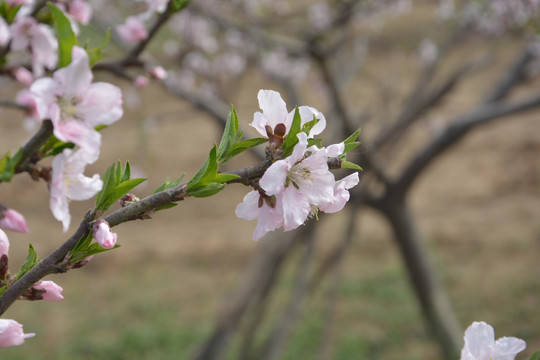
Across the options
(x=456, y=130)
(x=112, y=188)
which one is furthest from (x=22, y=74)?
(x=456, y=130)

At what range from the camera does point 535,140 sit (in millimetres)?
11273

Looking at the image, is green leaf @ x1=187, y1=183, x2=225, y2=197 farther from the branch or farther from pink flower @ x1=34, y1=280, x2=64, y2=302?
the branch

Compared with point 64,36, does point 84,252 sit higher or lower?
lower

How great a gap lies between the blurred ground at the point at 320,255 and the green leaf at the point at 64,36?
330cm

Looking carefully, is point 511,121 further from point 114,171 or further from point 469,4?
point 114,171

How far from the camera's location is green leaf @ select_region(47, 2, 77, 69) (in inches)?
31.8

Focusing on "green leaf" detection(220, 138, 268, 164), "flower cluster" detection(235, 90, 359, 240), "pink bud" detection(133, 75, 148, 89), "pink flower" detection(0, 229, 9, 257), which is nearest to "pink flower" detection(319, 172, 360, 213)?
"flower cluster" detection(235, 90, 359, 240)

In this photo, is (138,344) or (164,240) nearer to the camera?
(138,344)

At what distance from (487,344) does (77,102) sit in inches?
27.1

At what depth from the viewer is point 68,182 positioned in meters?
0.96

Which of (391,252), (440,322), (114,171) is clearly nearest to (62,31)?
(114,171)

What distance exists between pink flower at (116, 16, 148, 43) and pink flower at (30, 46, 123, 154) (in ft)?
3.06

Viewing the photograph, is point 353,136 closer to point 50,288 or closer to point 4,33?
point 50,288

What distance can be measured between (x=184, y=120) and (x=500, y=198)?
816cm
